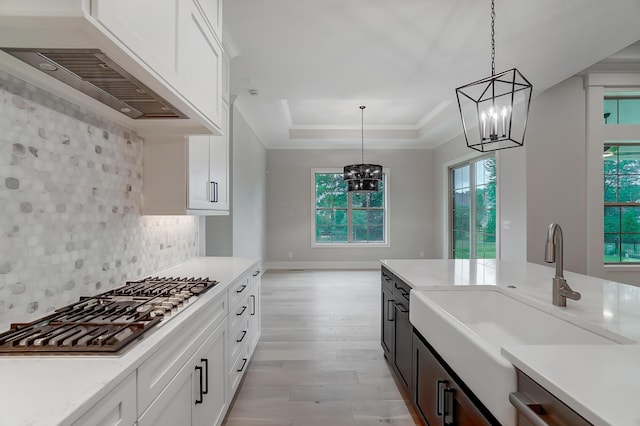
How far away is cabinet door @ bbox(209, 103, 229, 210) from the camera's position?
8.14 feet

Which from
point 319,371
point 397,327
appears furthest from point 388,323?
point 319,371

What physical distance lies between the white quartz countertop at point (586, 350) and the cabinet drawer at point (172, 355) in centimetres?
115

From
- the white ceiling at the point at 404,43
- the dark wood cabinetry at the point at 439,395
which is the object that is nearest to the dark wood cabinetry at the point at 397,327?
the dark wood cabinetry at the point at 439,395

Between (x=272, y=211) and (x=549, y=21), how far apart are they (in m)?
5.86

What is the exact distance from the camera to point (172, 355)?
120 centimetres

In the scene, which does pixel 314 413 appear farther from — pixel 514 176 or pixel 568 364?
pixel 514 176

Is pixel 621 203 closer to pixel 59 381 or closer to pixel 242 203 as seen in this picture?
pixel 242 203

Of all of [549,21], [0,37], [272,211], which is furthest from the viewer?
[272,211]

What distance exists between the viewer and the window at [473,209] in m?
5.00

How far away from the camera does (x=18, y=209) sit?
1.20 meters

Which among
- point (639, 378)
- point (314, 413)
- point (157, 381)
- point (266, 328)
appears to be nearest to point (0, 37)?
point (157, 381)

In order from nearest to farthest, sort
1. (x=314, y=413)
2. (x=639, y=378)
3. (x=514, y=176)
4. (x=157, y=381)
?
(x=639, y=378), (x=157, y=381), (x=314, y=413), (x=514, y=176)

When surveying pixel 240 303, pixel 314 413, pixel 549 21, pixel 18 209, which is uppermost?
pixel 549 21

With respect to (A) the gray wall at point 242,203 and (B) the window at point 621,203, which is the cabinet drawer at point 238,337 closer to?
(A) the gray wall at point 242,203
